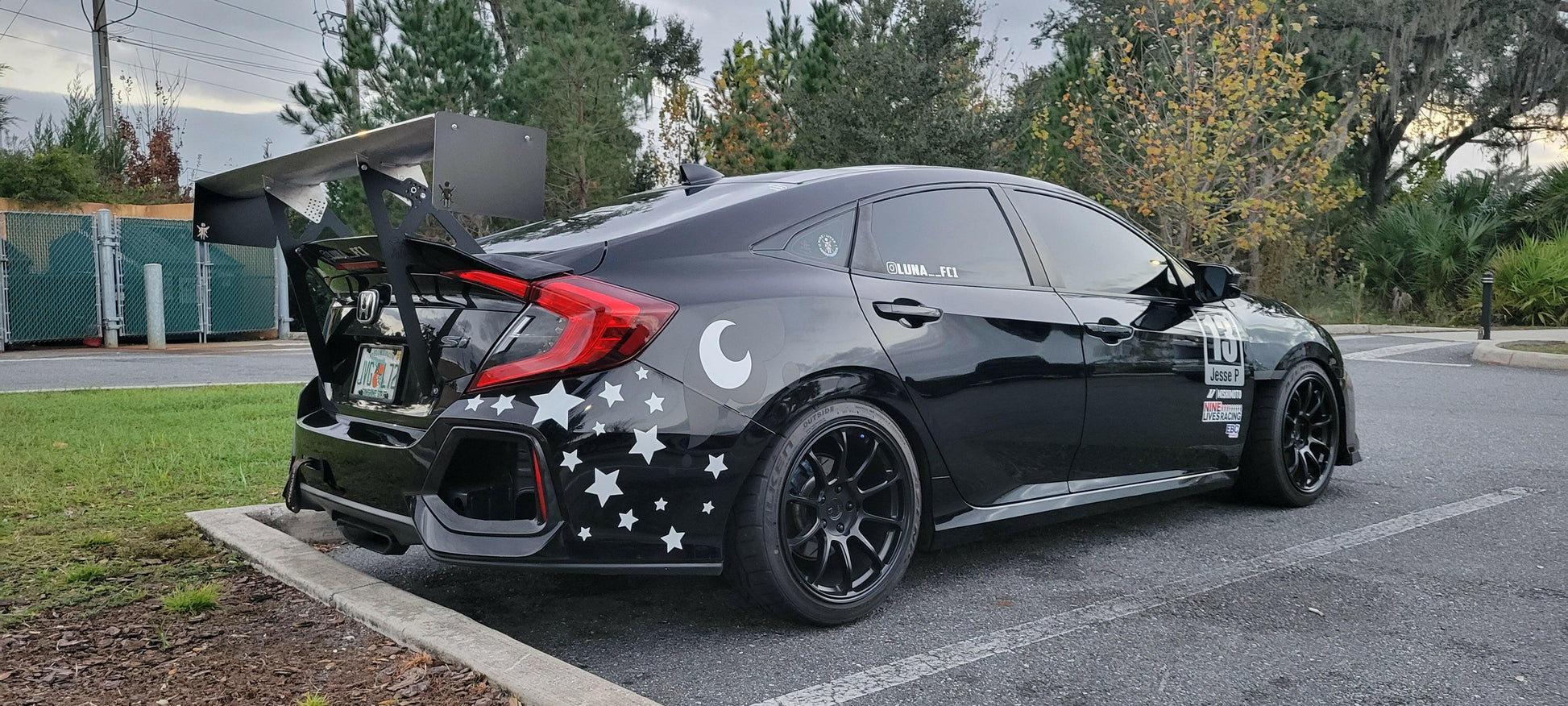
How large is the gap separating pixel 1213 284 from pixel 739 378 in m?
2.44

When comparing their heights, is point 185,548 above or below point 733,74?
below

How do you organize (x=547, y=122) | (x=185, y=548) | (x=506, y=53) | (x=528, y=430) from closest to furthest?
(x=528, y=430) → (x=185, y=548) → (x=547, y=122) → (x=506, y=53)

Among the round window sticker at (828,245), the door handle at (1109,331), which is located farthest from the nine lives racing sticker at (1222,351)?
the round window sticker at (828,245)

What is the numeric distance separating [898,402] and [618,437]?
915mm

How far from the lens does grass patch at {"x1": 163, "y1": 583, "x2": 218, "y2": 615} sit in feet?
10.8

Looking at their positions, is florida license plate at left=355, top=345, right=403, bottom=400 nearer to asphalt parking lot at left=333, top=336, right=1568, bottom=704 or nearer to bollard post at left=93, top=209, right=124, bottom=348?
asphalt parking lot at left=333, top=336, right=1568, bottom=704

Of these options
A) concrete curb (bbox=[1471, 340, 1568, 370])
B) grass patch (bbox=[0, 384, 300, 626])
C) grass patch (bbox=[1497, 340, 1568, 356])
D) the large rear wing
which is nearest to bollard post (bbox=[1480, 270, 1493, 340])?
grass patch (bbox=[1497, 340, 1568, 356])

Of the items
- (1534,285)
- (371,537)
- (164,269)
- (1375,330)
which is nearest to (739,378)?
(371,537)

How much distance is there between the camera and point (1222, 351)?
4.53m

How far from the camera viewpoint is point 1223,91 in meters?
17.0

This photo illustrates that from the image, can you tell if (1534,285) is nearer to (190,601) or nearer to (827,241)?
(827,241)

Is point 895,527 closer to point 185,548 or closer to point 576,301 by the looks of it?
point 576,301

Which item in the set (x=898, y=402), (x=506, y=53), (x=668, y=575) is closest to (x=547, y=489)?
(x=668, y=575)

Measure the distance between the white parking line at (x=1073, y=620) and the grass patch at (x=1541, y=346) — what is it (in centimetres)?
896
